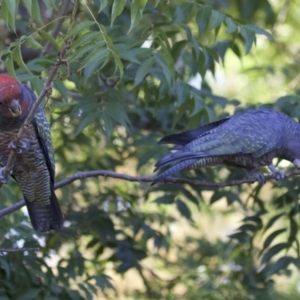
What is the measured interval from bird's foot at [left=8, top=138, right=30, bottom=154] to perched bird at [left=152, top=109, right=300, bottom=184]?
0.78m

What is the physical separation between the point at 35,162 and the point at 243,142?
4.05ft

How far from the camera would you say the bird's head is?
132 inches

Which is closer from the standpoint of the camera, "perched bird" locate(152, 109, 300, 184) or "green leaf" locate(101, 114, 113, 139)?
"perched bird" locate(152, 109, 300, 184)

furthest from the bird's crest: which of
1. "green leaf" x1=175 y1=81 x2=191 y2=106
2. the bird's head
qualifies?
"green leaf" x1=175 y1=81 x2=191 y2=106

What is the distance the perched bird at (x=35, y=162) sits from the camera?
11.9ft

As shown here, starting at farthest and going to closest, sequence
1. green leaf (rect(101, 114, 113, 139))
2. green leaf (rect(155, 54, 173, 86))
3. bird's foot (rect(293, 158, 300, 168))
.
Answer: bird's foot (rect(293, 158, 300, 168)), green leaf (rect(101, 114, 113, 139)), green leaf (rect(155, 54, 173, 86))

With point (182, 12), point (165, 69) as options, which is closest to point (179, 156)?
point (165, 69)

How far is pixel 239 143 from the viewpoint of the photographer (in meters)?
4.03

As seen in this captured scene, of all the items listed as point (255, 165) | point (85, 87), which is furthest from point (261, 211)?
point (85, 87)

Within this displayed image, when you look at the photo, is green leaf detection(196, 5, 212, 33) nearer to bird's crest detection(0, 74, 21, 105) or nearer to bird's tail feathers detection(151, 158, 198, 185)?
bird's tail feathers detection(151, 158, 198, 185)

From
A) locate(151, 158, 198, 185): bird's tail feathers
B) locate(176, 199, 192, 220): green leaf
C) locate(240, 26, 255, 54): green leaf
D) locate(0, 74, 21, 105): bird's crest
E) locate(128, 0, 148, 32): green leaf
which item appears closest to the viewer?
→ locate(128, 0, 148, 32): green leaf

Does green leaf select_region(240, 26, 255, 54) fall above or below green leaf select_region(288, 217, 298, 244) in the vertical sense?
above

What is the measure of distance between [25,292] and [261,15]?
4.07 meters

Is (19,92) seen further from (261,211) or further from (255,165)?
(261,211)
